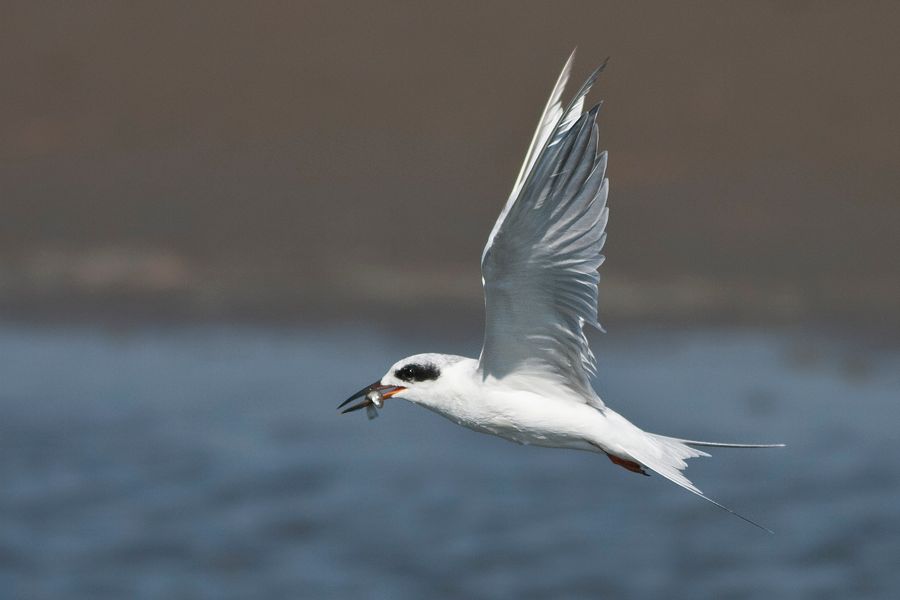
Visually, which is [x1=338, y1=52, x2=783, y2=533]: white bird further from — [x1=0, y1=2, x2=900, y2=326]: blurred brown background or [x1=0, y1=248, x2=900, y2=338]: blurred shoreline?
[x1=0, y1=2, x2=900, y2=326]: blurred brown background

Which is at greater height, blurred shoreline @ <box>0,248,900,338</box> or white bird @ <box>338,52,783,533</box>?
blurred shoreline @ <box>0,248,900,338</box>

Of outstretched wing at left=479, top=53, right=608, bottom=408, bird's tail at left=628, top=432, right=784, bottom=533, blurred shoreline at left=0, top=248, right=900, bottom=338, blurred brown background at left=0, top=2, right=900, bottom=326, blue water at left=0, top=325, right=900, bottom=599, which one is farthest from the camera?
blurred brown background at left=0, top=2, right=900, bottom=326

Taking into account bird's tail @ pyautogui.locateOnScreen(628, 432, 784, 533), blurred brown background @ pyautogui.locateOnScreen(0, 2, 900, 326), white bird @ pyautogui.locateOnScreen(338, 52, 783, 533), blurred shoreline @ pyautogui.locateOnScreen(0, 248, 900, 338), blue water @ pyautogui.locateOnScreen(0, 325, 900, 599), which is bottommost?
bird's tail @ pyautogui.locateOnScreen(628, 432, 784, 533)

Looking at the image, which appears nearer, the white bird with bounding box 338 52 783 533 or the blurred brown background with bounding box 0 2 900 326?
the white bird with bounding box 338 52 783 533

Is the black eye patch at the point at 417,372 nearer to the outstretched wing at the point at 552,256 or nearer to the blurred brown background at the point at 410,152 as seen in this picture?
the outstretched wing at the point at 552,256

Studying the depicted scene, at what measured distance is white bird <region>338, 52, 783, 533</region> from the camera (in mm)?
6109

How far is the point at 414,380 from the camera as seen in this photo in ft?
22.6

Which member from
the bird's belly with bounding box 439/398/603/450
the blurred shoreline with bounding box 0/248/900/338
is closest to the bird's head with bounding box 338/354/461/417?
the bird's belly with bounding box 439/398/603/450

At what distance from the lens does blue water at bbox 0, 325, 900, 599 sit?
15148mm

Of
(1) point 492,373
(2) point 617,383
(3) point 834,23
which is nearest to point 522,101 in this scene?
(3) point 834,23

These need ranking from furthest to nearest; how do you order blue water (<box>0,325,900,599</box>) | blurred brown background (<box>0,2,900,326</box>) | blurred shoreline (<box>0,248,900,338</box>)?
1. blurred brown background (<box>0,2,900,326</box>)
2. blurred shoreline (<box>0,248,900,338</box>)
3. blue water (<box>0,325,900,599</box>)

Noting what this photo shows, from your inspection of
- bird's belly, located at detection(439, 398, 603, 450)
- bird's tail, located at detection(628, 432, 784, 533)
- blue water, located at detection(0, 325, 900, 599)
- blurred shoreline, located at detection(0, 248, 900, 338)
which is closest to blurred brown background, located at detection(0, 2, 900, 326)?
blurred shoreline, located at detection(0, 248, 900, 338)

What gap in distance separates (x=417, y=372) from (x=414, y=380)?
0.04m

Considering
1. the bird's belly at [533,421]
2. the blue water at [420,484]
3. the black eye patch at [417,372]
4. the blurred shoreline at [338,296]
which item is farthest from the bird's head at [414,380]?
the blurred shoreline at [338,296]
